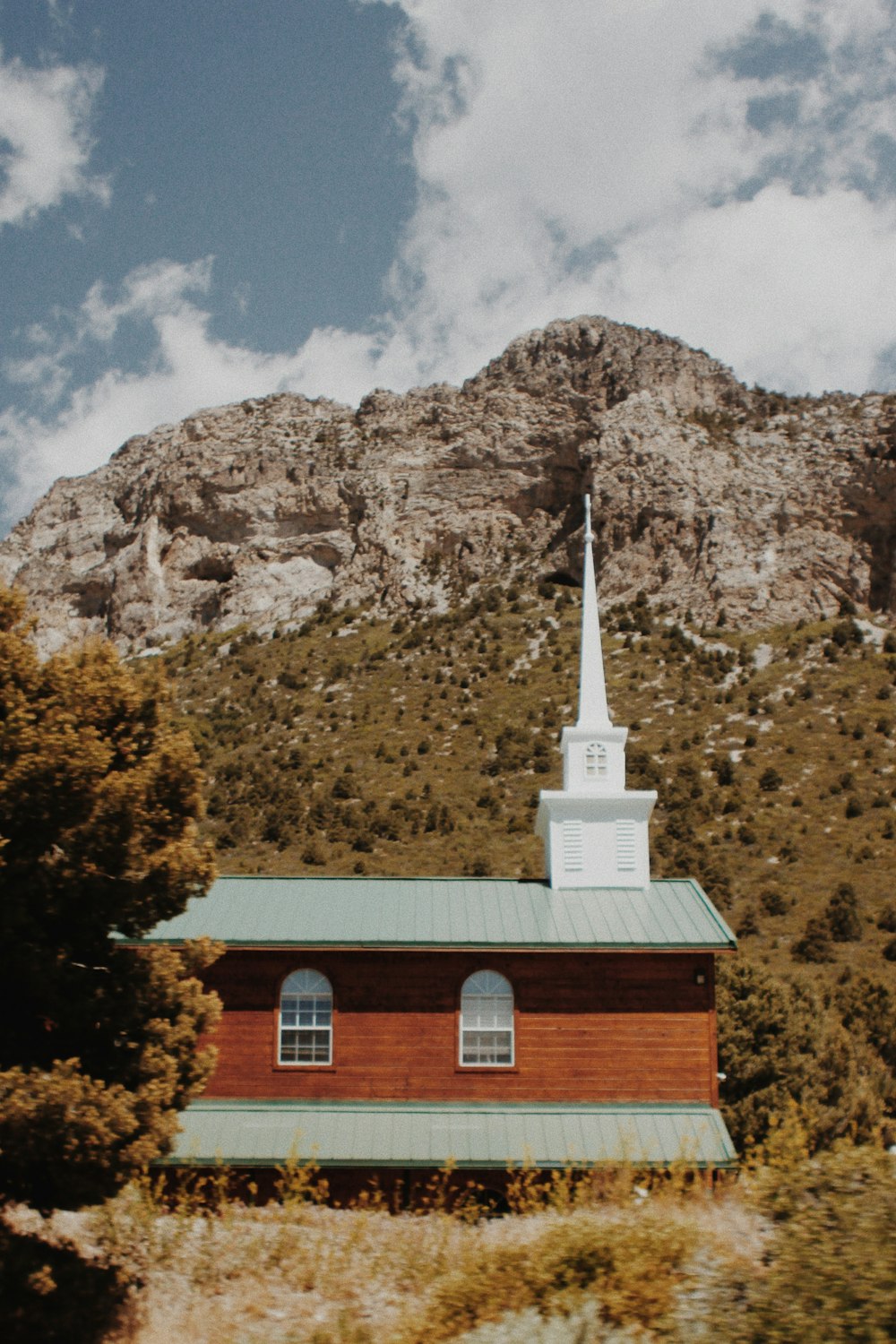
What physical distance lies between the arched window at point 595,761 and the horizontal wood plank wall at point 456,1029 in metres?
4.75

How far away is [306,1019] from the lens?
19.2 meters

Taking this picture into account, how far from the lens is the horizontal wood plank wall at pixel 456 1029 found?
61.9 feet

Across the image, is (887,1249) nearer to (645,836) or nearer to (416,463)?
(645,836)

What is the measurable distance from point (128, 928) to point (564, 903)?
33.2 ft

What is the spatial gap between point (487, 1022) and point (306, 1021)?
3.17m

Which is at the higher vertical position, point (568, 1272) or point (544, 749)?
point (544, 749)

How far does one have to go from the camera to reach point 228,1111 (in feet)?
60.8

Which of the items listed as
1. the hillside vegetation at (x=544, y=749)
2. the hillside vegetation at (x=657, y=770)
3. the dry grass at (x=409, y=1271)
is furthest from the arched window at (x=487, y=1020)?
the hillside vegetation at (x=544, y=749)

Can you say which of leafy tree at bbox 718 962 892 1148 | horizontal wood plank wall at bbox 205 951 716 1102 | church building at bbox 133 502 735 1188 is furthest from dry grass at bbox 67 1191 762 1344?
leafy tree at bbox 718 962 892 1148

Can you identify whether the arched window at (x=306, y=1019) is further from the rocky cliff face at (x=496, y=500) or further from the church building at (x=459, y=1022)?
the rocky cliff face at (x=496, y=500)

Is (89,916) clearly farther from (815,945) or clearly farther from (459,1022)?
(815,945)

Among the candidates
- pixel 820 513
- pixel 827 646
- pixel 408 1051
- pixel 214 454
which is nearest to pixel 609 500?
pixel 820 513

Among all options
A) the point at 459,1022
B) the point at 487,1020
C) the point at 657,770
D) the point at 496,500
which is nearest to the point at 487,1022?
the point at 487,1020

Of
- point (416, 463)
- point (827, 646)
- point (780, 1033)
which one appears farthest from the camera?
point (416, 463)
